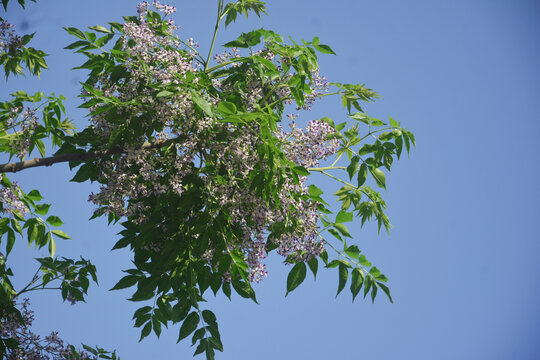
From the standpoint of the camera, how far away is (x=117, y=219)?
13.2 feet

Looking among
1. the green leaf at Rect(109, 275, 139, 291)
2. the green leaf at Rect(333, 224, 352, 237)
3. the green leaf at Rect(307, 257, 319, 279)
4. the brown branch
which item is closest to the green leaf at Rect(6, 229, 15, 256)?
the brown branch

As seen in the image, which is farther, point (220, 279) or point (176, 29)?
point (176, 29)

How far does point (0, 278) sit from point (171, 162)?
185 cm

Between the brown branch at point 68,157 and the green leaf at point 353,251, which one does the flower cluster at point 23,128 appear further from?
the green leaf at point 353,251

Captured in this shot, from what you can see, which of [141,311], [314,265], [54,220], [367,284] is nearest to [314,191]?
[314,265]

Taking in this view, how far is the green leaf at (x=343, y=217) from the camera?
3457 mm

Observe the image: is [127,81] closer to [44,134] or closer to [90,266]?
[44,134]

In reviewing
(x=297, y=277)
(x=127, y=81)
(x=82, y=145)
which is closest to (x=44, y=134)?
(x=82, y=145)

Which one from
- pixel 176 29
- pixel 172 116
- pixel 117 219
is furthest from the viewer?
pixel 117 219

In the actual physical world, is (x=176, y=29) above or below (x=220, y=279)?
above

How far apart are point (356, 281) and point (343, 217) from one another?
446mm

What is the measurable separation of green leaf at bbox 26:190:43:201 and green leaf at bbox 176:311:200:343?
4.79 ft

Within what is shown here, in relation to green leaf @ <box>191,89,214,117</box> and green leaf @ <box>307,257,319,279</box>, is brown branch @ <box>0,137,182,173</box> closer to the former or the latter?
green leaf @ <box>191,89,214,117</box>

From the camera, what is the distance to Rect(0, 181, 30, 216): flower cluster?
12.5 ft
